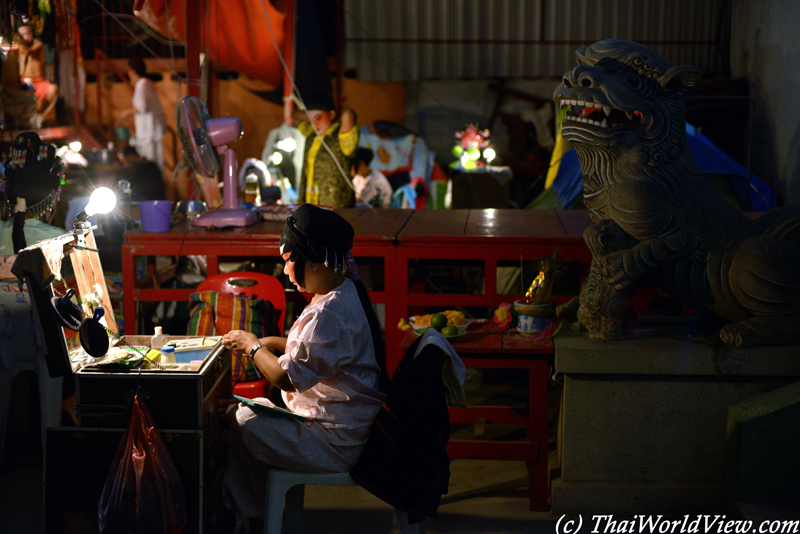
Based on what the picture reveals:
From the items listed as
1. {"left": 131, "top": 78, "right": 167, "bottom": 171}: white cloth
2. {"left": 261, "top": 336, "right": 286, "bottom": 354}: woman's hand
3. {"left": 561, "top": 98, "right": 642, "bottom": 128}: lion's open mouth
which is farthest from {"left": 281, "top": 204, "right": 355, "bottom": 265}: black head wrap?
{"left": 131, "top": 78, "right": 167, "bottom": 171}: white cloth

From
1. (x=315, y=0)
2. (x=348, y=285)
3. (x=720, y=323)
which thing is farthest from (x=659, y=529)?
(x=315, y=0)

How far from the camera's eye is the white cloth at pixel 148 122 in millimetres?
10398

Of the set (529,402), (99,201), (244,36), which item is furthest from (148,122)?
(529,402)

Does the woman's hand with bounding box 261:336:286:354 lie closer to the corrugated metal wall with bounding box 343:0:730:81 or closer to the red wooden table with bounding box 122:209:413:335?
the red wooden table with bounding box 122:209:413:335

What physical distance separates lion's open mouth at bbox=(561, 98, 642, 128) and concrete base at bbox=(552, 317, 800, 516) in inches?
39.8

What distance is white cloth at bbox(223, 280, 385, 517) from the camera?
271 centimetres

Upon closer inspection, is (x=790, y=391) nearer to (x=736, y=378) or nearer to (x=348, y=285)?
(x=736, y=378)

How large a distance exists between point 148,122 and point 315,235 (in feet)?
28.3

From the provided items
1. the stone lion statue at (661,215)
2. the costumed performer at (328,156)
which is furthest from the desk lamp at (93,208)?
the costumed performer at (328,156)

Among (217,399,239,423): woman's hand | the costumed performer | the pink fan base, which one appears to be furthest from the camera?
the costumed performer

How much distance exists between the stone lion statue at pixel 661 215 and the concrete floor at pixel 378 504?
3.55 feet

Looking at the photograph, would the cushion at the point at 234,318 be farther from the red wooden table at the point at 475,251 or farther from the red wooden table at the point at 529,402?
the red wooden table at the point at 529,402

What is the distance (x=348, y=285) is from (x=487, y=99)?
820 cm

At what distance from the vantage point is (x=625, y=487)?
135 inches
